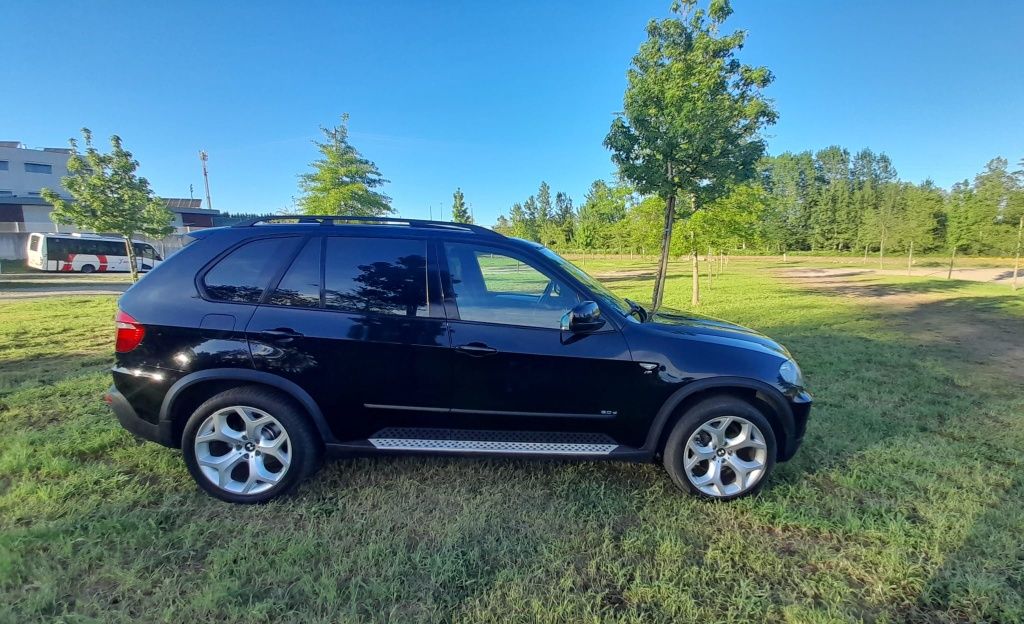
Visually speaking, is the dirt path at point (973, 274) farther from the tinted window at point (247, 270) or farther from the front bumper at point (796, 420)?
the tinted window at point (247, 270)

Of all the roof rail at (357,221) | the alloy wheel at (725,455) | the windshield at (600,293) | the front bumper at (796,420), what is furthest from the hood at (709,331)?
the roof rail at (357,221)

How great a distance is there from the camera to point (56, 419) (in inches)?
159

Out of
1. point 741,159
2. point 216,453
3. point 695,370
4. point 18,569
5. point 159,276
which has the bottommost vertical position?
A: point 18,569

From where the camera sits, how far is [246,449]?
288cm

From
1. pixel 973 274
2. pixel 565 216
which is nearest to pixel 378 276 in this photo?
pixel 973 274

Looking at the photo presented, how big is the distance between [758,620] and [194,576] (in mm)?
2769

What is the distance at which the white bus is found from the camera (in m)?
24.6

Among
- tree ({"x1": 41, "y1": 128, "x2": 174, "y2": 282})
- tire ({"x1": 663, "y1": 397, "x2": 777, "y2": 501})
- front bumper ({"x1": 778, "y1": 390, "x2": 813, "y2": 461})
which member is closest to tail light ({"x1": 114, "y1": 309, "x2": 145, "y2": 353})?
tire ({"x1": 663, "y1": 397, "x2": 777, "y2": 501})

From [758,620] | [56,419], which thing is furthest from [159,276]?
[758,620]

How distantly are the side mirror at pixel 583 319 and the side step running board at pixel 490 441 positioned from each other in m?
0.72

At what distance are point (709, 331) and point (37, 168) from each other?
73775 millimetres

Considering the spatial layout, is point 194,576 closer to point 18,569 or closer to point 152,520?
point 152,520

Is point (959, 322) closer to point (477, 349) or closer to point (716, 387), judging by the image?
point (716, 387)

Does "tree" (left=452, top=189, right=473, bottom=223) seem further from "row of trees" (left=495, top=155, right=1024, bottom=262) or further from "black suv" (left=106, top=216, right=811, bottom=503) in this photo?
"black suv" (left=106, top=216, right=811, bottom=503)
